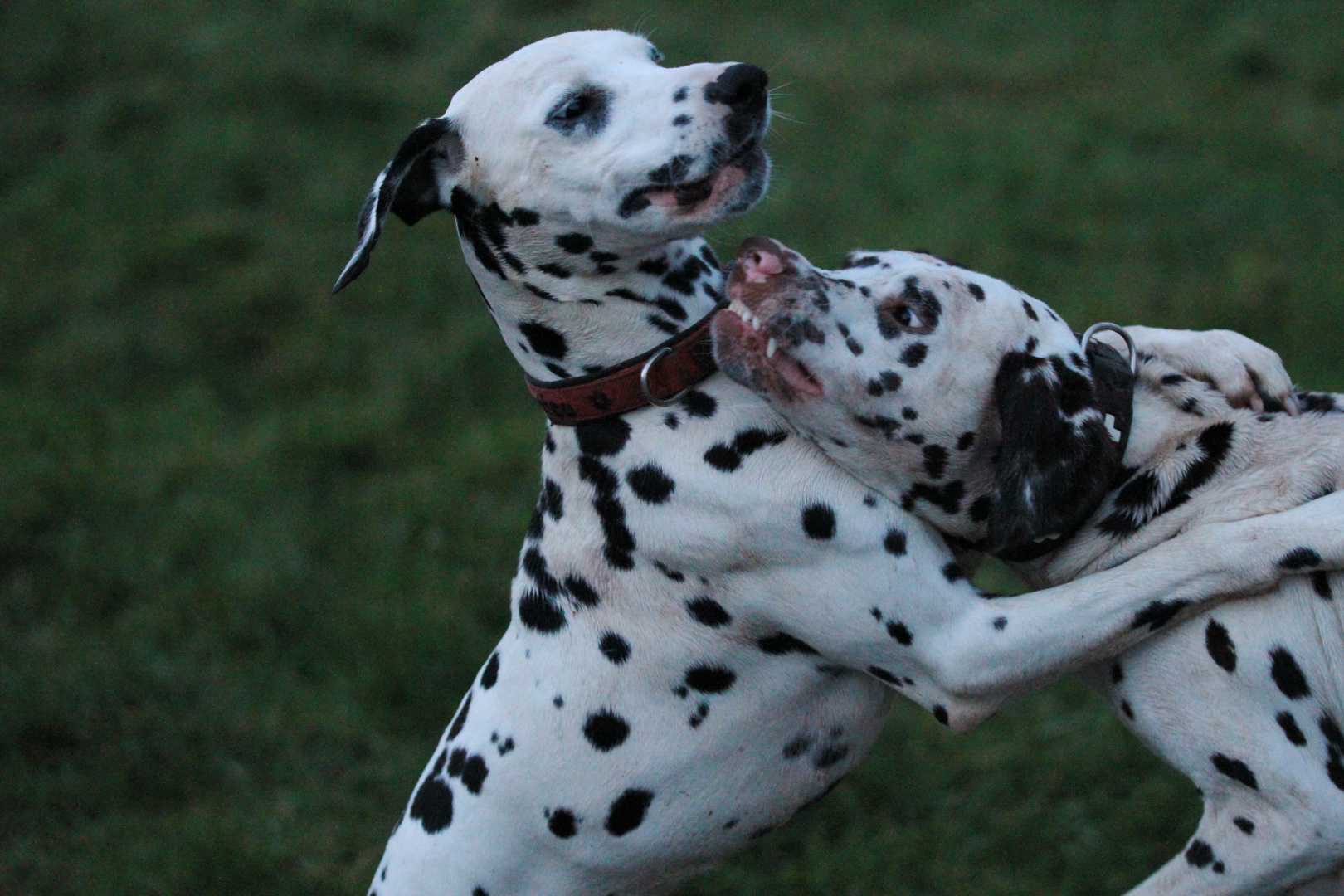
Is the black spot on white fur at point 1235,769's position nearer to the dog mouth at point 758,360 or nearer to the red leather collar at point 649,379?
the dog mouth at point 758,360

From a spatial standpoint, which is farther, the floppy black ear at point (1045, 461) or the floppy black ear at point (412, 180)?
the floppy black ear at point (412, 180)

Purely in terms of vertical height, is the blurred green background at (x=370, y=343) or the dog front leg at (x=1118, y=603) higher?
the dog front leg at (x=1118, y=603)

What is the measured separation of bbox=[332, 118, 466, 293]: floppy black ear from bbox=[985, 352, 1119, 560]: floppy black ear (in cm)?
138

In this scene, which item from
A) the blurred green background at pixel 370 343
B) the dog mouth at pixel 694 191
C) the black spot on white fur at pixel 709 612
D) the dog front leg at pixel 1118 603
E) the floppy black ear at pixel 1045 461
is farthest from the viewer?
the blurred green background at pixel 370 343

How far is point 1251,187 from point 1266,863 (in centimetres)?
554

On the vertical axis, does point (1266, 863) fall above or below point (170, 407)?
above

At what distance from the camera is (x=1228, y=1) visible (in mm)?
9367

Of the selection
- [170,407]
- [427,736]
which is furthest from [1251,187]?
[170,407]

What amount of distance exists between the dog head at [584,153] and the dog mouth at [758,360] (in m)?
0.24

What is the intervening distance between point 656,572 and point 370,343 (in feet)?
14.8

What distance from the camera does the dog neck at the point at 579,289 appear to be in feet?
10.6

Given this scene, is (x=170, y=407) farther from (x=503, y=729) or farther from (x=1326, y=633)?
(x=1326, y=633)

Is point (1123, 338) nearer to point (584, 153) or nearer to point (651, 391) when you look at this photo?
point (651, 391)

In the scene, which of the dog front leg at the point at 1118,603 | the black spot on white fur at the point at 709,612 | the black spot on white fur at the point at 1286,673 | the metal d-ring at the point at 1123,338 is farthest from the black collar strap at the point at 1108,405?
the black spot on white fur at the point at 709,612
